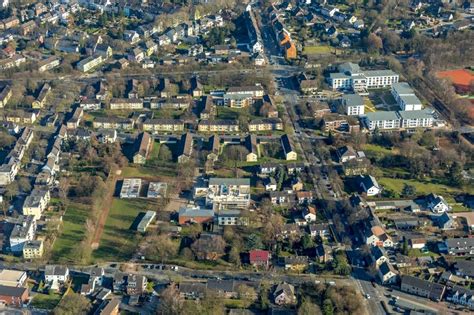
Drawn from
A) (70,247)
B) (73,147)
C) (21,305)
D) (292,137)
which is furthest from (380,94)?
(21,305)

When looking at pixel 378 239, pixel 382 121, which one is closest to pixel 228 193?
pixel 378 239

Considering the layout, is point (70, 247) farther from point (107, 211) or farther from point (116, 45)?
point (116, 45)

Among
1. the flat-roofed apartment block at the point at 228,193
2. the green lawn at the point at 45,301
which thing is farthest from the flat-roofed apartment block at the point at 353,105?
the green lawn at the point at 45,301

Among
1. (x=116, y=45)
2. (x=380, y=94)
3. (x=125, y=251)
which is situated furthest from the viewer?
(x=116, y=45)

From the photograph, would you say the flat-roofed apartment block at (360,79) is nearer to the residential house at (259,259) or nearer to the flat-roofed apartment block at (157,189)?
the flat-roofed apartment block at (157,189)

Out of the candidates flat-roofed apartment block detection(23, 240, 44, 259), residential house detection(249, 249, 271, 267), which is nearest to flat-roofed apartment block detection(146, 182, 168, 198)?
flat-roofed apartment block detection(23, 240, 44, 259)
